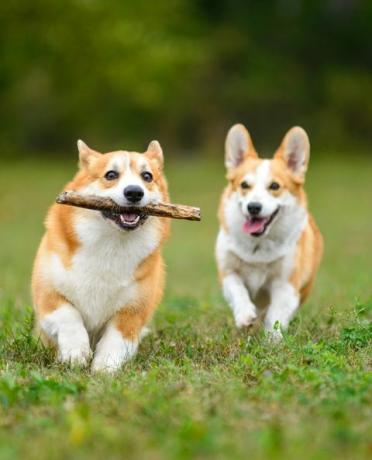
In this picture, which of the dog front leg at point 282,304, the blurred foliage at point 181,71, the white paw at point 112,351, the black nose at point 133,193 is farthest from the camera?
the blurred foliage at point 181,71

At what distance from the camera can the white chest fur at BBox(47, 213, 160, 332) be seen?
4820 millimetres

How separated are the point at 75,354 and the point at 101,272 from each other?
0.49 m

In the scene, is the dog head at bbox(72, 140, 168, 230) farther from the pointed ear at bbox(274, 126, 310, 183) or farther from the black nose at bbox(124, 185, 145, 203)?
the pointed ear at bbox(274, 126, 310, 183)

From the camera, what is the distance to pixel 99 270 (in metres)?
4.83

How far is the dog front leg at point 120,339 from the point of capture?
15.3 ft

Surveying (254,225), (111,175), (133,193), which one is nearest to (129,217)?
(133,193)

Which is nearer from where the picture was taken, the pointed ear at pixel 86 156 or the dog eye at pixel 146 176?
the dog eye at pixel 146 176

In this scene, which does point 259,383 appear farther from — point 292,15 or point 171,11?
point 292,15

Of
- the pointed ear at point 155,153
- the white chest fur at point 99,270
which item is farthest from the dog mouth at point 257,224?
the white chest fur at point 99,270

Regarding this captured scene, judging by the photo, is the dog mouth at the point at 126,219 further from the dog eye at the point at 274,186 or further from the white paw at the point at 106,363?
the dog eye at the point at 274,186

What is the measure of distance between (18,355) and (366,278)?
475cm

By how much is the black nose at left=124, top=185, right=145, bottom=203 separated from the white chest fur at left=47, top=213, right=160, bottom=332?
0.66ft

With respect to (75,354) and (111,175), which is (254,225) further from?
(75,354)

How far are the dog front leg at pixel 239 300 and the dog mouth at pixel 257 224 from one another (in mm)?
361
